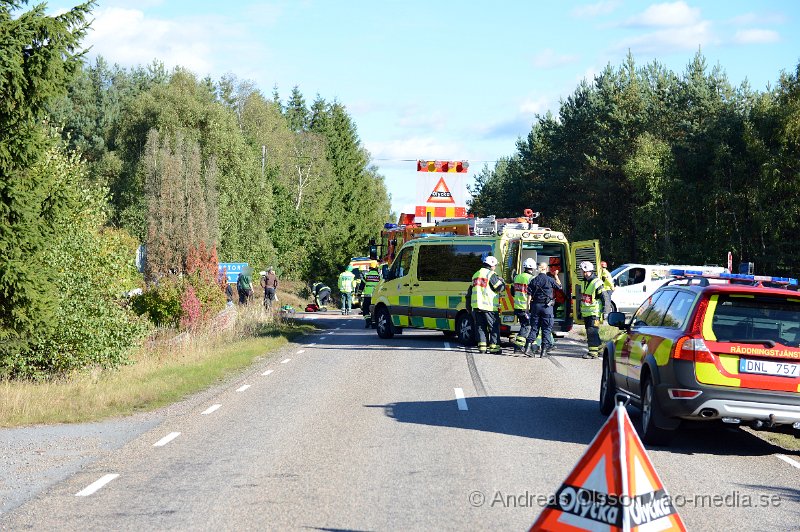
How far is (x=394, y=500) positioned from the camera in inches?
312

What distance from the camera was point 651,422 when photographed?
1049 cm

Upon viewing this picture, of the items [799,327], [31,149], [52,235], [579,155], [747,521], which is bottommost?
[747,521]

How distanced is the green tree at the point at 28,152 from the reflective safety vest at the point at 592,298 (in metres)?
10.5

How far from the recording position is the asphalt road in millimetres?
7477

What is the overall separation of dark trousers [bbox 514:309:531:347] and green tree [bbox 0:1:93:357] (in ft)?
30.9

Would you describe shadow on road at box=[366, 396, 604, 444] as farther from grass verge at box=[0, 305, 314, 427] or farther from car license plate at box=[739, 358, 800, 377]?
grass verge at box=[0, 305, 314, 427]

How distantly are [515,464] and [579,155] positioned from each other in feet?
191

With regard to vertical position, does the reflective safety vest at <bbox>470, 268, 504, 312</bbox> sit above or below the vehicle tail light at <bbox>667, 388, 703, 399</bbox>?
above

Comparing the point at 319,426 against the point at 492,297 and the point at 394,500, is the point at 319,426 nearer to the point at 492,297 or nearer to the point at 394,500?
the point at 394,500

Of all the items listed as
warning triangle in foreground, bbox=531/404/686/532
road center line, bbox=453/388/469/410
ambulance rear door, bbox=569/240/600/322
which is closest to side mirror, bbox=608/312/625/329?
road center line, bbox=453/388/469/410

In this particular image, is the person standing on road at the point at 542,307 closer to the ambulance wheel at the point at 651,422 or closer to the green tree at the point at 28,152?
the green tree at the point at 28,152

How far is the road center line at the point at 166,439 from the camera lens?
10.8m

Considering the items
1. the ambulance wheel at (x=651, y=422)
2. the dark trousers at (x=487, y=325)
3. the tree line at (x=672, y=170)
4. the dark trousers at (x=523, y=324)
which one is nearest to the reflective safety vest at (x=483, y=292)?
the dark trousers at (x=487, y=325)

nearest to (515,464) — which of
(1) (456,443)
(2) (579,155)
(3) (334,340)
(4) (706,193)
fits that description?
(1) (456,443)
